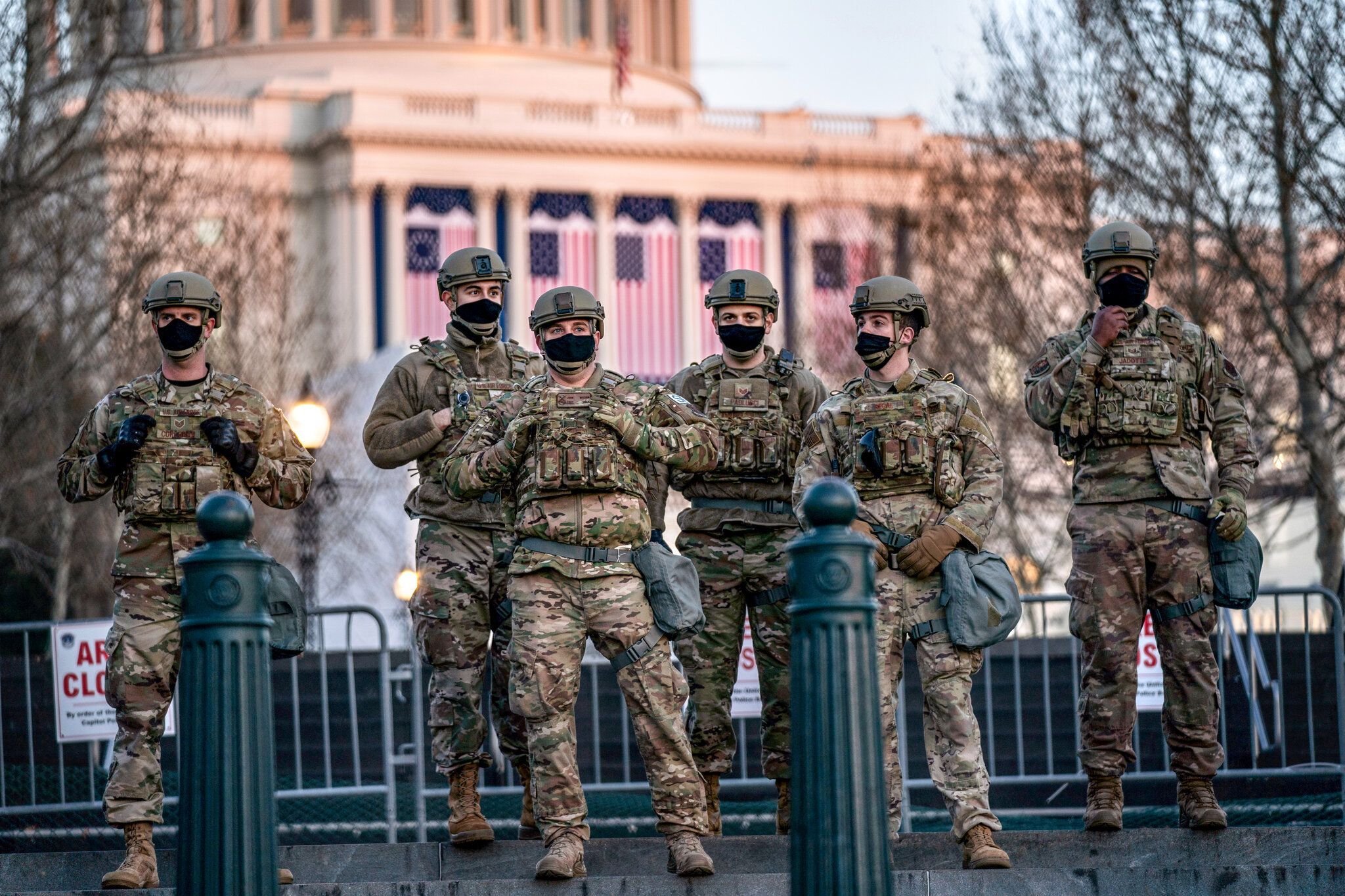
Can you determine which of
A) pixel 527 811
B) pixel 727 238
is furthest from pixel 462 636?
pixel 727 238

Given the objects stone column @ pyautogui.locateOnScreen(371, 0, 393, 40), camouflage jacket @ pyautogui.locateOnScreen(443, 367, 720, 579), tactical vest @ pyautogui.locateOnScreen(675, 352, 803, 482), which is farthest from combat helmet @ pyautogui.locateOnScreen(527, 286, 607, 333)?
stone column @ pyautogui.locateOnScreen(371, 0, 393, 40)

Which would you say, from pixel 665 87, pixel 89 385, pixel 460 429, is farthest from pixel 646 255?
pixel 460 429

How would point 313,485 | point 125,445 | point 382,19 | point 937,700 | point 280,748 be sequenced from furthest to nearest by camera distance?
point 382,19, point 313,485, point 280,748, point 125,445, point 937,700

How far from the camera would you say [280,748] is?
1608 cm

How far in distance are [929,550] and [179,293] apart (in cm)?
328

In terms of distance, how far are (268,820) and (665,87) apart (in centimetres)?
7942

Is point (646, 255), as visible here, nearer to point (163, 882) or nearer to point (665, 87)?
point (665, 87)

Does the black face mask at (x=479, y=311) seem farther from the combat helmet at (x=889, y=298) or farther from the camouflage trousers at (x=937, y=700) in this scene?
the camouflage trousers at (x=937, y=700)

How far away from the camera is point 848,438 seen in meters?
10.3

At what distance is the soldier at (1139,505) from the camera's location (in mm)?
10414

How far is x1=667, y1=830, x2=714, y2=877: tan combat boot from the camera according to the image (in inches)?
372

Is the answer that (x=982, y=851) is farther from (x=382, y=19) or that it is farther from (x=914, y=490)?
(x=382, y=19)

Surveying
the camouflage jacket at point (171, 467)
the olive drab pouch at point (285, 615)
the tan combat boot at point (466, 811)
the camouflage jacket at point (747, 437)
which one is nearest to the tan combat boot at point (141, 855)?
the olive drab pouch at point (285, 615)

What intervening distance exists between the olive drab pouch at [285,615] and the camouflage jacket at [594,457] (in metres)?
0.77
